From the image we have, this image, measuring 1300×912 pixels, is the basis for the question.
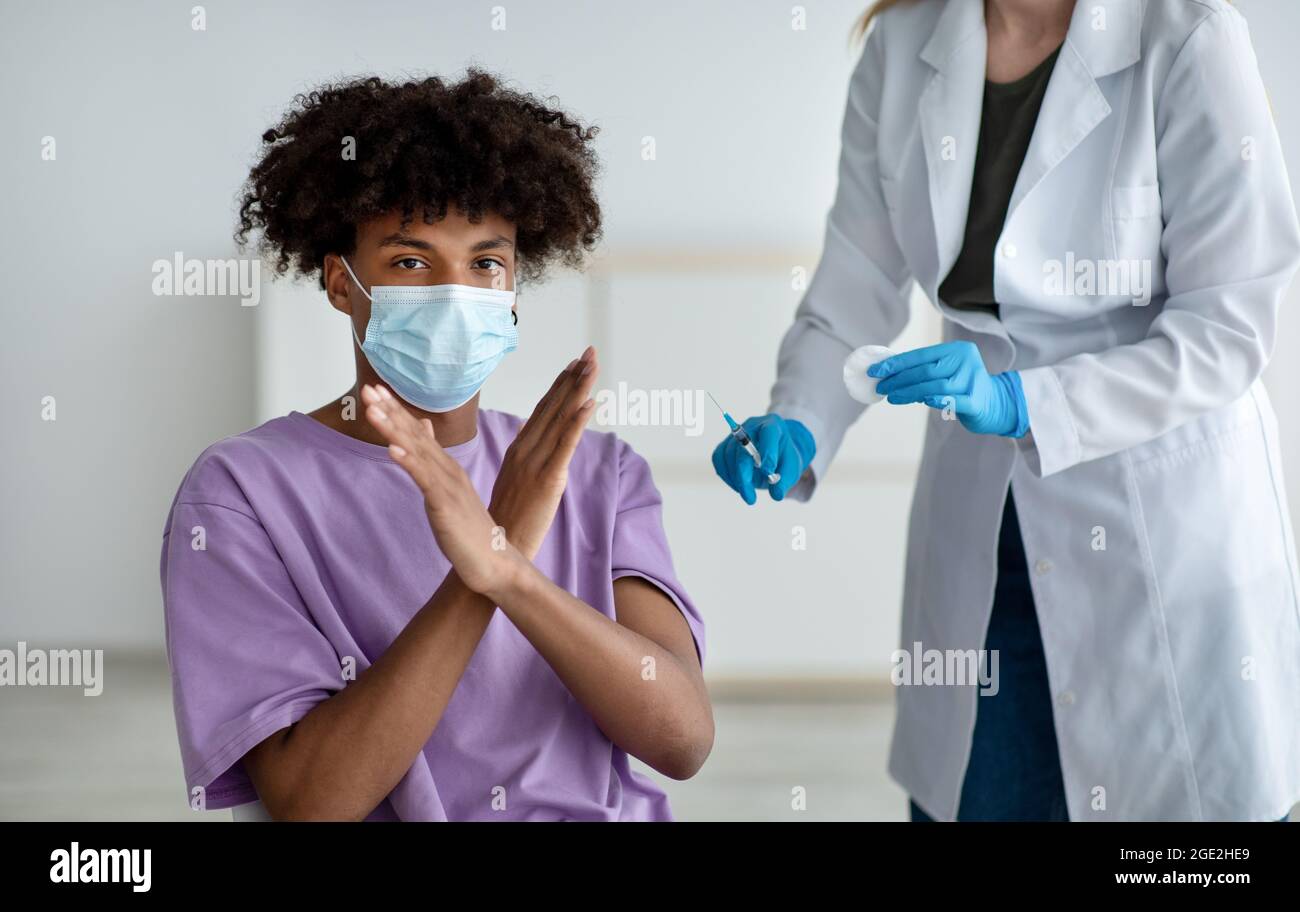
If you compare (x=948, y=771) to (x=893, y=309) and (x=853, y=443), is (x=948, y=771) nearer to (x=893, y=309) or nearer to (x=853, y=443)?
(x=893, y=309)

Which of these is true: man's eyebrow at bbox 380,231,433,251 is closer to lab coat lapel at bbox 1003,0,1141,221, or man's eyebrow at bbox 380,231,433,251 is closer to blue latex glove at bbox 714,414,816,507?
blue latex glove at bbox 714,414,816,507

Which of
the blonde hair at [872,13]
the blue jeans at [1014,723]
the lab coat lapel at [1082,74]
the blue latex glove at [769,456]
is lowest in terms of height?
the blue jeans at [1014,723]

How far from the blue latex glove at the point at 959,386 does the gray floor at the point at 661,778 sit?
129 centimetres

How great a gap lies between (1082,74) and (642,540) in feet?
2.43

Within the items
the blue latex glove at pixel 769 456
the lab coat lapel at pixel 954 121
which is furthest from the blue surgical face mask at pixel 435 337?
the lab coat lapel at pixel 954 121

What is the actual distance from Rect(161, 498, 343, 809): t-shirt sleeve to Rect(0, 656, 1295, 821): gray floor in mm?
1037

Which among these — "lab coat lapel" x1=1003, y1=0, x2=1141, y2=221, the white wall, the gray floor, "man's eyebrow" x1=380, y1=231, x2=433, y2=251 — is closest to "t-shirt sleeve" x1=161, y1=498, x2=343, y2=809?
"man's eyebrow" x1=380, y1=231, x2=433, y2=251

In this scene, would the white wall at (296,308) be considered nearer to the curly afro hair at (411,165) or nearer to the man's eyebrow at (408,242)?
the curly afro hair at (411,165)

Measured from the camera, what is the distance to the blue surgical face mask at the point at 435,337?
1148mm

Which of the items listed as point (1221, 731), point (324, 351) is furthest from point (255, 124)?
point (1221, 731)

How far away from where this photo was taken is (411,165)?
115 cm

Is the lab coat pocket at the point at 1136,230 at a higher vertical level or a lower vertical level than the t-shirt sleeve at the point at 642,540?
higher

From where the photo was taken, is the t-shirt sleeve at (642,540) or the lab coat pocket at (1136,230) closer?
the t-shirt sleeve at (642,540)
